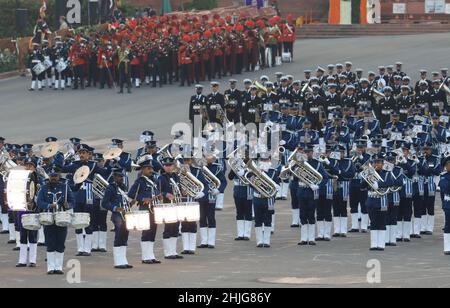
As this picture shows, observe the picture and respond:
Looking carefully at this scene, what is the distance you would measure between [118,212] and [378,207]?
5.42m

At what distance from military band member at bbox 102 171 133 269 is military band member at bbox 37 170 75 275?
2.27ft

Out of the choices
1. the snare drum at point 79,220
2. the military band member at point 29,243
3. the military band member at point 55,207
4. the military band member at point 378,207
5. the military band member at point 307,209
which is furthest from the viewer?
the military band member at point 307,209

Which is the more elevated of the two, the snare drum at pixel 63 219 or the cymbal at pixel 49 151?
the cymbal at pixel 49 151

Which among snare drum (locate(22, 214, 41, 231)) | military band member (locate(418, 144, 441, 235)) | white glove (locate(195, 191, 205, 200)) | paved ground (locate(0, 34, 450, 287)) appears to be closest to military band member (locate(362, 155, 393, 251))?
paved ground (locate(0, 34, 450, 287))

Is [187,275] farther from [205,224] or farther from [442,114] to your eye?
[442,114]

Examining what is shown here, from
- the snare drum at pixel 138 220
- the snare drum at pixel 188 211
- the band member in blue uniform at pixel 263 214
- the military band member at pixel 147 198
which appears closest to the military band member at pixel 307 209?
the band member in blue uniform at pixel 263 214

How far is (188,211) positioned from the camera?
29828mm

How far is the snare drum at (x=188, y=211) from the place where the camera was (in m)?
29.7

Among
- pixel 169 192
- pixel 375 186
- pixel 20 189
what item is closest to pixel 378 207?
pixel 375 186

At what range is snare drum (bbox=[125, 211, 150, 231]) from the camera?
28750 millimetres

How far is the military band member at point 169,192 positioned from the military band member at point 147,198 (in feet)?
1.21

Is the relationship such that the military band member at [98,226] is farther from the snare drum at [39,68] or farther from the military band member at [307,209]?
the snare drum at [39,68]

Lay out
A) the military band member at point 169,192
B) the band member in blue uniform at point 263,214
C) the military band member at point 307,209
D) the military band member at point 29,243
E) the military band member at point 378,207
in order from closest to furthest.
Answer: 1. the military band member at point 29,243
2. the military band member at point 169,192
3. the military band member at point 378,207
4. the band member in blue uniform at point 263,214
5. the military band member at point 307,209

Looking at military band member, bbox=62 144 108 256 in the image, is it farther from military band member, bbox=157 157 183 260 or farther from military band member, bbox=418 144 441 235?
military band member, bbox=418 144 441 235
